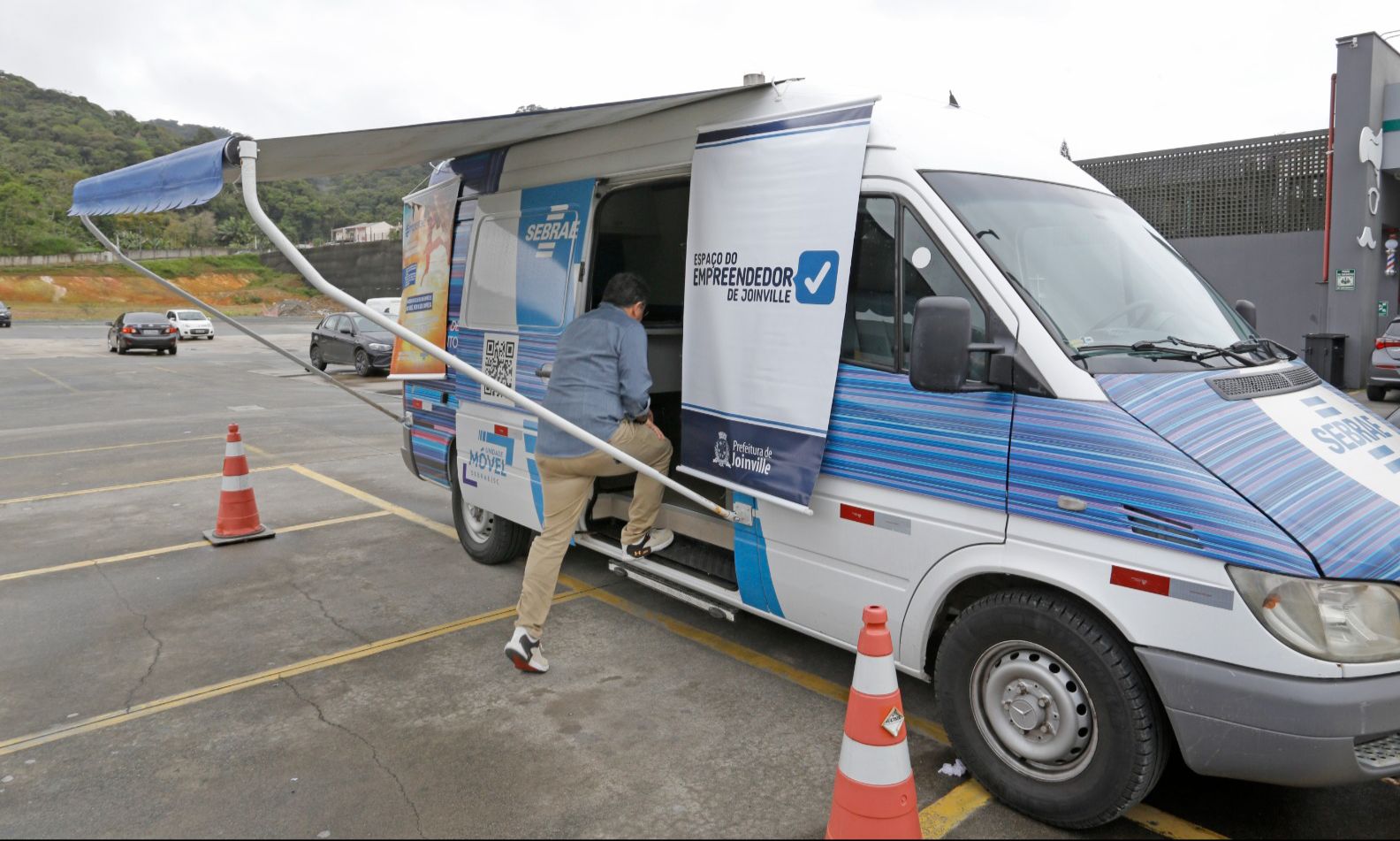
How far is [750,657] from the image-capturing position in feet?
15.6

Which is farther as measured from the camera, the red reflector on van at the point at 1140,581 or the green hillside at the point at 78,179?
the green hillside at the point at 78,179

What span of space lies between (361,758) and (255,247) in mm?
96435

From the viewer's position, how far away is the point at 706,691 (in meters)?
4.34

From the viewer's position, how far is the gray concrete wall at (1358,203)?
1653cm

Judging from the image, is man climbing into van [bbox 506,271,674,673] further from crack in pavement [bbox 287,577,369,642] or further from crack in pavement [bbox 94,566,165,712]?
crack in pavement [bbox 94,566,165,712]

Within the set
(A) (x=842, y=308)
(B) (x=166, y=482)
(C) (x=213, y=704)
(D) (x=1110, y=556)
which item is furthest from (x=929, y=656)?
(B) (x=166, y=482)

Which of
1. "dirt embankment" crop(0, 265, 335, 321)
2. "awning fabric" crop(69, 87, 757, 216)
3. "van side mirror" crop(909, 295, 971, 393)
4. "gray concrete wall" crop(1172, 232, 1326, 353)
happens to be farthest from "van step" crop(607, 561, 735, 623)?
"dirt embankment" crop(0, 265, 335, 321)

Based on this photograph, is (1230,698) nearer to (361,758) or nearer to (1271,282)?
(361,758)

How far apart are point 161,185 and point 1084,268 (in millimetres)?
4620

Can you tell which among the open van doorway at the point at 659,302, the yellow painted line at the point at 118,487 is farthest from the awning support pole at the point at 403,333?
the yellow painted line at the point at 118,487

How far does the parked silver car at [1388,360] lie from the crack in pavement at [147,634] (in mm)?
16305

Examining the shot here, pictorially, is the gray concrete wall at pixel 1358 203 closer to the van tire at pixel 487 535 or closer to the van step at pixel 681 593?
the van tire at pixel 487 535

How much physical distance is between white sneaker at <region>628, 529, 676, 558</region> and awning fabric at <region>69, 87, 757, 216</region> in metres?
2.21

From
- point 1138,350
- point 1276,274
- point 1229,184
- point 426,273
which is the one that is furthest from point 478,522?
point 1229,184
